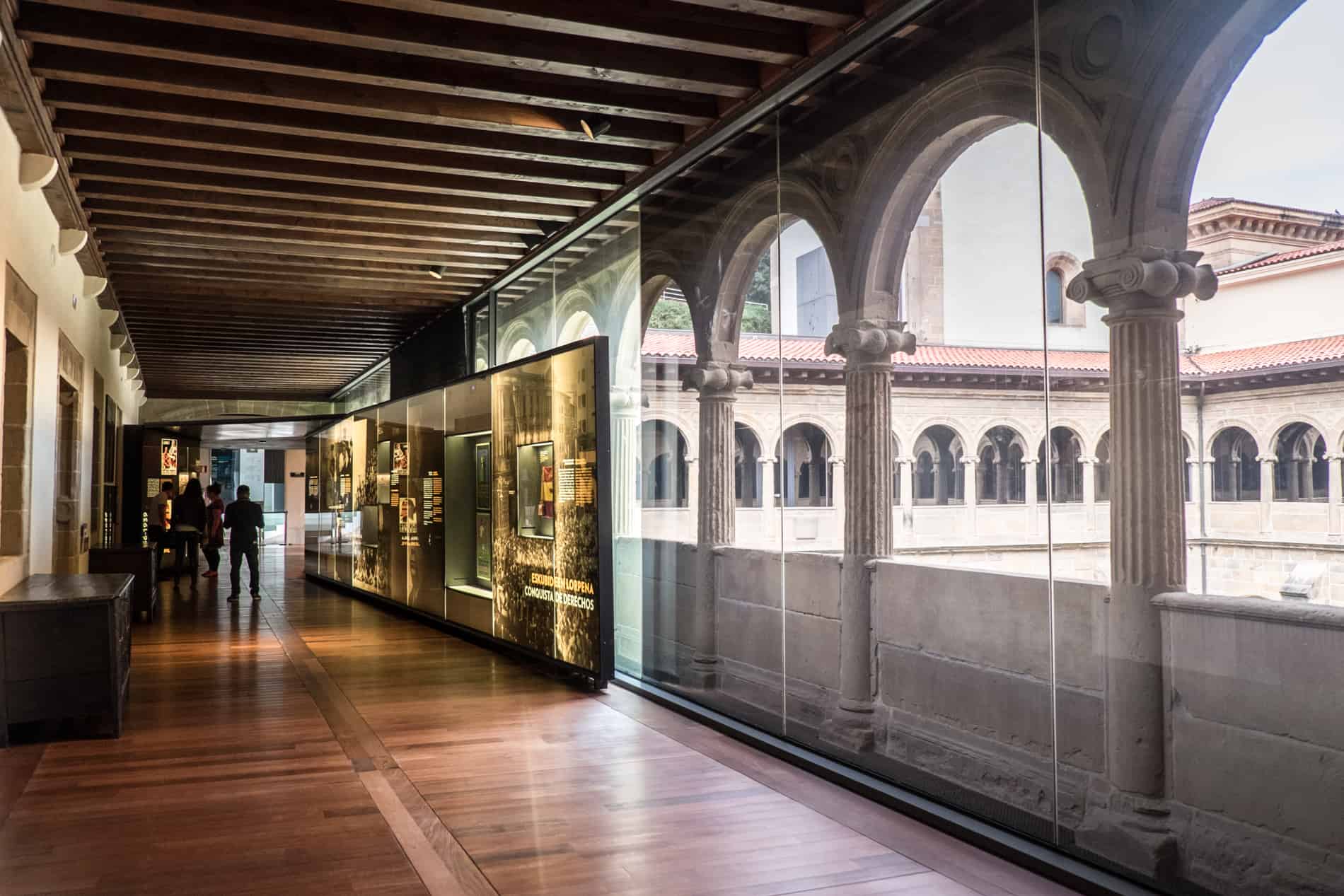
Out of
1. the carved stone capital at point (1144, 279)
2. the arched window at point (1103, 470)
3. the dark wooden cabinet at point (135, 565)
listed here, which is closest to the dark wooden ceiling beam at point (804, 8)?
the carved stone capital at point (1144, 279)

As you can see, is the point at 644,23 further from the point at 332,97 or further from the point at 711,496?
the point at 711,496

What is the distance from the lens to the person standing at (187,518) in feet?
53.6

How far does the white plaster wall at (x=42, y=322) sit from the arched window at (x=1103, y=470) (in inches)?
219

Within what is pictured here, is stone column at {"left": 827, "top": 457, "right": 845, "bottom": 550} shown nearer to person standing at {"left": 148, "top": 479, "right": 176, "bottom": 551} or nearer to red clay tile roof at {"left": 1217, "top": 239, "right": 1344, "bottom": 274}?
red clay tile roof at {"left": 1217, "top": 239, "right": 1344, "bottom": 274}

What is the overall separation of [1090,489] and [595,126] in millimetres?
3899

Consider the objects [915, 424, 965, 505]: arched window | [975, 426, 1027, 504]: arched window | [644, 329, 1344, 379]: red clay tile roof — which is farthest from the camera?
[915, 424, 965, 505]: arched window

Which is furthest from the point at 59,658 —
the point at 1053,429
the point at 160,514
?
the point at 160,514

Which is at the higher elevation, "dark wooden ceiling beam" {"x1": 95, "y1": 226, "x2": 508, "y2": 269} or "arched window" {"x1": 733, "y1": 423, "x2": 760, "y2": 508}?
"dark wooden ceiling beam" {"x1": 95, "y1": 226, "x2": 508, "y2": 269}

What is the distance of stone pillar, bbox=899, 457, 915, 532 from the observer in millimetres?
5359

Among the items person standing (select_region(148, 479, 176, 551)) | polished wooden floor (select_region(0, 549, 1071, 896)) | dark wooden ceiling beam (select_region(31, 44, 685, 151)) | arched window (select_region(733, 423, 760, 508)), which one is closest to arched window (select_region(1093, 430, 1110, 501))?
Answer: polished wooden floor (select_region(0, 549, 1071, 896))

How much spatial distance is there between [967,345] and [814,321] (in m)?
1.10

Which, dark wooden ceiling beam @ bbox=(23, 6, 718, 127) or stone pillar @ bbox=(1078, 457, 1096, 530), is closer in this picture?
stone pillar @ bbox=(1078, 457, 1096, 530)

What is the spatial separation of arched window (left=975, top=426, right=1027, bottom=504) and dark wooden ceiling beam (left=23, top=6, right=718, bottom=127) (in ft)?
9.15

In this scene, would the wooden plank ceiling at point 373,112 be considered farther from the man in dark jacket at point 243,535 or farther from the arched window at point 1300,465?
the man in dark jacket at point 243,535
